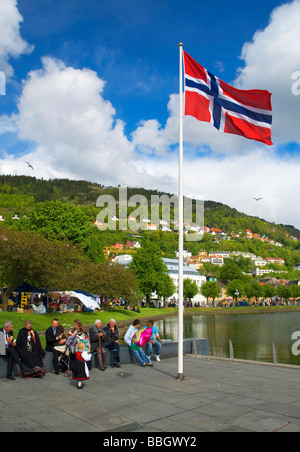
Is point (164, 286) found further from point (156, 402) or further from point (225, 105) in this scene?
point (156, 402)

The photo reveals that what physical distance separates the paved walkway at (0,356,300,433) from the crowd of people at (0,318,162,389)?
0.38 m

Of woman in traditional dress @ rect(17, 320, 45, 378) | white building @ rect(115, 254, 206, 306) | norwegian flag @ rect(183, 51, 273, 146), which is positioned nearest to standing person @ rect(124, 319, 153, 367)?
woman in traditional dress @ rect(17, 320, 45, 378)

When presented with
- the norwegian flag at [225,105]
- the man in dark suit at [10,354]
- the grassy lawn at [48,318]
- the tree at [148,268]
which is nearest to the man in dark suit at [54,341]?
the man in dark suit at [10,354]

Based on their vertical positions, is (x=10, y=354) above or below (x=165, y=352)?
above

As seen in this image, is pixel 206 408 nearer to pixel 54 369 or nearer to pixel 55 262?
pixel 54 369

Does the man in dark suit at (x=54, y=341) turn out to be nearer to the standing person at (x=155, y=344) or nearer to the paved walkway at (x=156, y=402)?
the paved walkway at (x=156, y=402)

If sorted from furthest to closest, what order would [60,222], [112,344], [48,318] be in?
[60,222] → [48,318] → [112,344]

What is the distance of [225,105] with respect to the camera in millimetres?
13086

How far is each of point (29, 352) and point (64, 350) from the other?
1.27 metres

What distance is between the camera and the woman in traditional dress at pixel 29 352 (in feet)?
37.6

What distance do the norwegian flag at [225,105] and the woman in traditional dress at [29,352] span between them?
826cm

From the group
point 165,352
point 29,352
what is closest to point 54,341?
point 29,352

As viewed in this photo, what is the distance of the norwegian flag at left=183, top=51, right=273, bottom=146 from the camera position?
12.5 meters
